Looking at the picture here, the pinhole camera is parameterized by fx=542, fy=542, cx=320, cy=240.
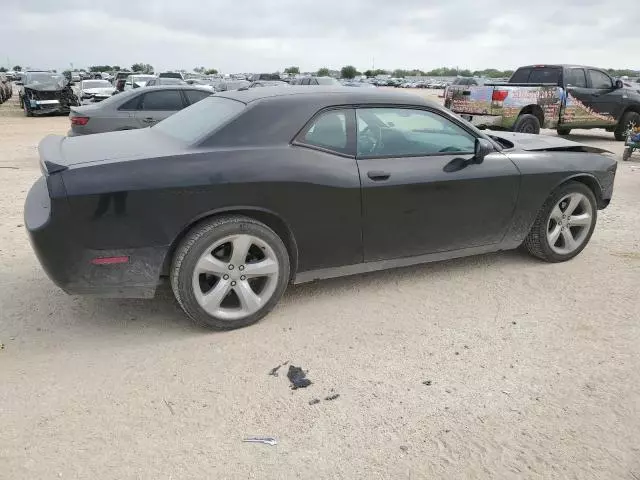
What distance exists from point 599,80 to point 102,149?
42.1 ft

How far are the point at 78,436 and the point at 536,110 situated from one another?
11.4 m

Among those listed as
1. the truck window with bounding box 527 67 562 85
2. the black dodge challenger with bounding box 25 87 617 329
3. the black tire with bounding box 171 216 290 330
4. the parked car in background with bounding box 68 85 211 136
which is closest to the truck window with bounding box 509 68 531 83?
the truck window with bounding box 527 67 562 85

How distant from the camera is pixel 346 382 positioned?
3.00 metres

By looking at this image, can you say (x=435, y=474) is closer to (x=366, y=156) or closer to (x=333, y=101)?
(x=366, y=156)

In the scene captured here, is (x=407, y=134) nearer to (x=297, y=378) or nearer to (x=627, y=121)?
(x=297, y=378)

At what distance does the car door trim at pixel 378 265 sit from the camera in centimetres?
381

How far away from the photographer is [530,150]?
454 cm

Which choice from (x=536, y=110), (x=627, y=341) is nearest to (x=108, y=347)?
(x=627, y=341)

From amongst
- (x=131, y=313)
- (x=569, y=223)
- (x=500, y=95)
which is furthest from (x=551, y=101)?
(x=131, y=313)

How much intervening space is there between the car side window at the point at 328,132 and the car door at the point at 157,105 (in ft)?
21.6

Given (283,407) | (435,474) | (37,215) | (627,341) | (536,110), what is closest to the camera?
(435,474)

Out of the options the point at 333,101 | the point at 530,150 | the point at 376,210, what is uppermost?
the point at 333,101

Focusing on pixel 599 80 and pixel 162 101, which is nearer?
pixel 162 101

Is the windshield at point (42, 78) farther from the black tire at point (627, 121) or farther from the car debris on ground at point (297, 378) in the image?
the car debris on ground at point (297, 378)
